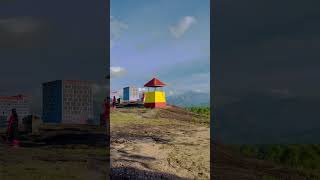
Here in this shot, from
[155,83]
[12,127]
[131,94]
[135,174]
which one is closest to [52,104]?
[12,127]

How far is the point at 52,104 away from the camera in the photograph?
14367mm

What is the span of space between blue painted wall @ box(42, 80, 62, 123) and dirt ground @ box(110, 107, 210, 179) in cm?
226

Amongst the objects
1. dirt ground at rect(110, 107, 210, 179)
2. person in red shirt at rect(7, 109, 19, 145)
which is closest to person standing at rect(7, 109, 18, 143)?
person in red shirt at rect(7, 109, 19, 145)

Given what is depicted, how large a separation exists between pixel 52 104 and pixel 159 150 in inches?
164

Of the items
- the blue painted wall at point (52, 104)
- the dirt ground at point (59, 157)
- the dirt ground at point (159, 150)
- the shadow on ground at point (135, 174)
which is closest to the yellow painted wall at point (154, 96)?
the dirt ground at point (159, 150)

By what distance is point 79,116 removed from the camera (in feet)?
45.1

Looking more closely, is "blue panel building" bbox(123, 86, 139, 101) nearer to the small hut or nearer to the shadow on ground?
the small hut

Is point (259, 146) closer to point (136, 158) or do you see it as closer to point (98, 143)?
point (136, 158)

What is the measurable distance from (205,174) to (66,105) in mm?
5679

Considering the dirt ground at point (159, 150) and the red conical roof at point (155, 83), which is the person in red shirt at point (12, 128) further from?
the red conical roof at point (155, 83)

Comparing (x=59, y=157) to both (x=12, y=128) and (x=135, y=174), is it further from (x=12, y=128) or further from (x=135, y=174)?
(x=12, y=128)

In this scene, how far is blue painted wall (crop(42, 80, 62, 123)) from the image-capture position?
13.5 m

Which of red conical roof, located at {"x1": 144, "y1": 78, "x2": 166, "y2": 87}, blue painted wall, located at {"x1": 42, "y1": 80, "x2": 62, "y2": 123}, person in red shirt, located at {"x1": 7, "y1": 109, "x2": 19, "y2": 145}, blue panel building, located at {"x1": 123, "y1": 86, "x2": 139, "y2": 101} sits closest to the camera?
blue painted wall, located at {"x1": 42, "y1": 80, "x2": 62, "y2": 123}

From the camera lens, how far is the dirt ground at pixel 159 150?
11.5m
